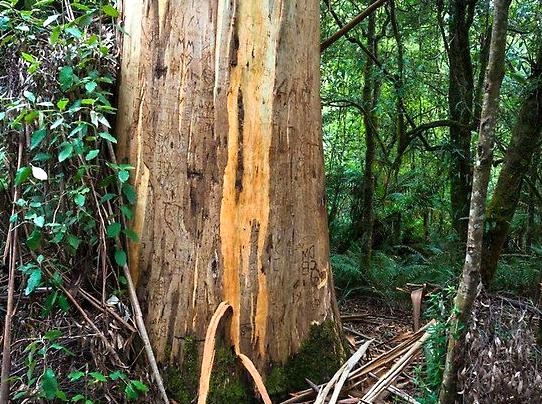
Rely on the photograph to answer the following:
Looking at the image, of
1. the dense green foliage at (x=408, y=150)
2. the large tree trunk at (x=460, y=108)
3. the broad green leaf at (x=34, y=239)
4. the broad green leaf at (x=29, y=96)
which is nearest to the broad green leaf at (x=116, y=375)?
the broad green leaf at (x=34, y=239)

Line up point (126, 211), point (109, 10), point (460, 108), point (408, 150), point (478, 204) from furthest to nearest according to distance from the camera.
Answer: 1. point (408, 150)
2. point (460, 108)
3. point (109, 10)
4. point (126, 211)
5. point (478, 204)

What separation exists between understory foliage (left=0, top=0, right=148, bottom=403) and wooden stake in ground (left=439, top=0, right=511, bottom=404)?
1154 millimetres

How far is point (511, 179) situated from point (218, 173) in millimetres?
2610

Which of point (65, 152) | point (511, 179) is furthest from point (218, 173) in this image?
point (511, 179)

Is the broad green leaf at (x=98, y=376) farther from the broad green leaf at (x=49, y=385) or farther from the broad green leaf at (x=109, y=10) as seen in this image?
the broad green leaf at (x=109, y=10)

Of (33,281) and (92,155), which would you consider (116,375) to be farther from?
(92,155)

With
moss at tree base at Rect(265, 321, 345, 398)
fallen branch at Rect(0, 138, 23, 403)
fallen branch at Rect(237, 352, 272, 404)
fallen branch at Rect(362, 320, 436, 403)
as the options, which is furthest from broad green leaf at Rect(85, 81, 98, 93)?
fallen branch at Rect(362, 320, 436, 403)

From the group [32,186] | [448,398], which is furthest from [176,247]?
[448,398]

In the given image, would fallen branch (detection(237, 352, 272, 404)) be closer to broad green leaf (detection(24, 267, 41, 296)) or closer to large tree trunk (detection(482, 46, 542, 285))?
broad green leaf (detection(24, 267, 41, 296))

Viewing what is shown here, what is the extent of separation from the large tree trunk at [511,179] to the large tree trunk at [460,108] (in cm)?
116

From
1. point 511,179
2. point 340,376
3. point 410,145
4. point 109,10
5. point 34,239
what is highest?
point 109,10

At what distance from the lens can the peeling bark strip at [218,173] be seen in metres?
2.23

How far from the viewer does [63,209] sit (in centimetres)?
220

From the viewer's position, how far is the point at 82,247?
7.40 ft
